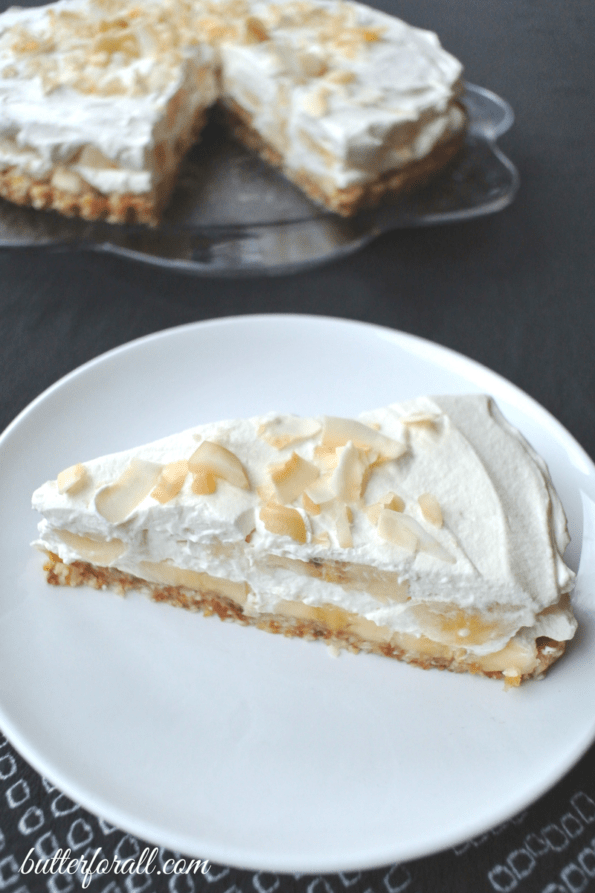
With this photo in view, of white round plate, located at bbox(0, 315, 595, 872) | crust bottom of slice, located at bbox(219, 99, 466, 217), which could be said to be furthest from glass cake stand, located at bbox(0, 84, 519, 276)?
white round plate, located at bbox(0, 315, 595, 872)

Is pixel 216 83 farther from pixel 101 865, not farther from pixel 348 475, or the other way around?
pixel 101 865

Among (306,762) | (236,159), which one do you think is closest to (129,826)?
(306,762)

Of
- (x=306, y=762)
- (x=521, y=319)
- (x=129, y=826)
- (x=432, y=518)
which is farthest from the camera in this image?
(x=521, y=319)

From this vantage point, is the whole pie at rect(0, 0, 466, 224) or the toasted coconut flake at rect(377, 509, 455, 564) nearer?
the toasted coconut flake at rect(377, 509, 455, 564)

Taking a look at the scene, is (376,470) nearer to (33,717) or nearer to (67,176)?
(33,717)

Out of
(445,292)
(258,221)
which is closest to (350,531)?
(445,292)

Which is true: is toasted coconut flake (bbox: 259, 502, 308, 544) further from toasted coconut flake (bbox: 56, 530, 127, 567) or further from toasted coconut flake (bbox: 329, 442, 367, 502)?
toasted coconut flake (bbox: 56, 530, 127, 567)

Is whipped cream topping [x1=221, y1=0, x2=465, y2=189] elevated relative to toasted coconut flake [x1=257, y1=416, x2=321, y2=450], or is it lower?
elevated
